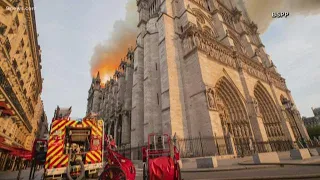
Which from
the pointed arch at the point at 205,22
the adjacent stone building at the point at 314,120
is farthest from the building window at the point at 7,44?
the adjacent stone building at the point at 314,120

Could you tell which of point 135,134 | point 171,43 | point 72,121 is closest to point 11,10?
point 72,121

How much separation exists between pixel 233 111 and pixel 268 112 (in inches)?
290

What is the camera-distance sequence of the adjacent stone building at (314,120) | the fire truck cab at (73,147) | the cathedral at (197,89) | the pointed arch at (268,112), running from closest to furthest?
the fire truck cab at (73,147)
the cathedral at (197,89)
the pointed arch at (268,112)
the adjacent stone building at (314,120)

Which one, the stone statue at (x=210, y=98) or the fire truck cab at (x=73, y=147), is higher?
the stone statue at (x=210, y=98)

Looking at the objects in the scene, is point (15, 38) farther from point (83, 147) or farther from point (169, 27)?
point (169, 27)

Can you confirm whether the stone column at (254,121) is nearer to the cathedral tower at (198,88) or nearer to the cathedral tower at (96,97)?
the cathedral tower at (198,88)

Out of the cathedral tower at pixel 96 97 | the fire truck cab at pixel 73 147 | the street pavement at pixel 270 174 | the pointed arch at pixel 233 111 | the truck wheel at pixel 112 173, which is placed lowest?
the street pavement at pixel 270 174

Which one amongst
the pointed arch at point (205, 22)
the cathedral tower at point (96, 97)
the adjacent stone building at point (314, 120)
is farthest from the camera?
the adjacent stone building at point (314, 120)

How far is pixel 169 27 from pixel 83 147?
14.5 m

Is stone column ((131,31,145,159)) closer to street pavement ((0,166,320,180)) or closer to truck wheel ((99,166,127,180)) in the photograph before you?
street pavement ((0,166,320,180))

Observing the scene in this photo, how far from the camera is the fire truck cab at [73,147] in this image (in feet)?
15.7

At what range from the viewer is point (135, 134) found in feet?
52.0

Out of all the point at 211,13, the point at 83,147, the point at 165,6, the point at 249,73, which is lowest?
the point at 83,147

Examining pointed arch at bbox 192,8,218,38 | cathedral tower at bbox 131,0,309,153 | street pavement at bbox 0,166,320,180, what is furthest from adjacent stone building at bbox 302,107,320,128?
street pavement at bbox 0,166,320,180
